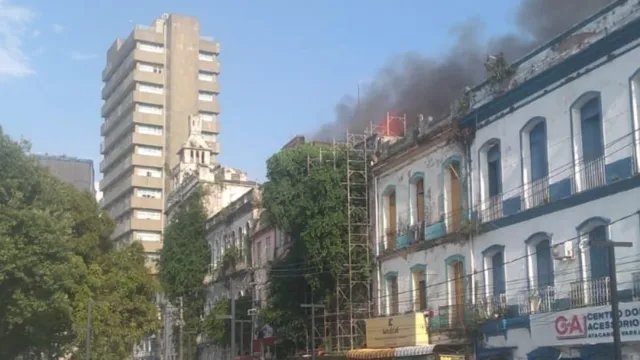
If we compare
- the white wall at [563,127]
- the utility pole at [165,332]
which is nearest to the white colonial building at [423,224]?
the white wall at [563,127]

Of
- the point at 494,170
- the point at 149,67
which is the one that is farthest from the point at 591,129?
the point at 149,67

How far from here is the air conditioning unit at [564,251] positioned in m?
24.2

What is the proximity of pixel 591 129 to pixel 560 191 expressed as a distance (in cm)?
195

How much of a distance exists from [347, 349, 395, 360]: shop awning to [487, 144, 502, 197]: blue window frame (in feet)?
22.8

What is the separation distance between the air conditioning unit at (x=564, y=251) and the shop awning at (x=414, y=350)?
6316mm

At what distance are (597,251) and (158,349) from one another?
5096cm

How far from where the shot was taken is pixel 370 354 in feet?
107

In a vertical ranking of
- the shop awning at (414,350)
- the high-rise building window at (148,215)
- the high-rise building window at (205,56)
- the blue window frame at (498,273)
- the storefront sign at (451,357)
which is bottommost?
the storefront sign at (451,357)

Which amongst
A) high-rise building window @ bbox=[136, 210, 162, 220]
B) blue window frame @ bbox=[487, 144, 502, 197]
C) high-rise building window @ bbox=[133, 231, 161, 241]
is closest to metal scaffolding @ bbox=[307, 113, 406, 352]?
blue window frame @ bbox=[487, 144, 502, 197]

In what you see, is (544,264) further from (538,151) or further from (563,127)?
(563,127)

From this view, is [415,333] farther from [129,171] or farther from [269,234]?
[129,171]

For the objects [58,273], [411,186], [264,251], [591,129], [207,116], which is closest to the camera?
[591,129]

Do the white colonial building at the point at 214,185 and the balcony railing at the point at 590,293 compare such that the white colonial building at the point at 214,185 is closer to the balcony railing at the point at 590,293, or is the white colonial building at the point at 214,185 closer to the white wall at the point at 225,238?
the white wall at the point at 225,238

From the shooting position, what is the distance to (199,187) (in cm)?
5903
